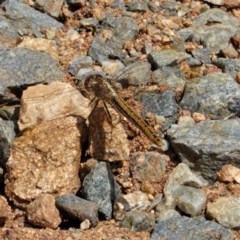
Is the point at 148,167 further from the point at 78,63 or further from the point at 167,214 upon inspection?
the point at 78,63

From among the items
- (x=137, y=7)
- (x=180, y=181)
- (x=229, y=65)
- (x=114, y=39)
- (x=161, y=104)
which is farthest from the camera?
(x=137, y=7)

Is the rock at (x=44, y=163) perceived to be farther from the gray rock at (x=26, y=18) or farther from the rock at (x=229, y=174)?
the gray rock at (x=26, y=18)

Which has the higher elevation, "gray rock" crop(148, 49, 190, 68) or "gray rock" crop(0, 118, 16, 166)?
"gray rock" crop(148, 49, 190, 68)

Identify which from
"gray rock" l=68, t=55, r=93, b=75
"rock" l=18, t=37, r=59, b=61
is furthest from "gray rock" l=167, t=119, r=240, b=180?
"rock" l=18, t=37, r=59, b=61

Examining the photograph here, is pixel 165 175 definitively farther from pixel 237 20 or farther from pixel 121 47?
pixel 237 20

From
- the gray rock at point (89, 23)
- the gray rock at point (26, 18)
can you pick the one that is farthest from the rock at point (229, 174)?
→ the gray rock at point (26, 18)

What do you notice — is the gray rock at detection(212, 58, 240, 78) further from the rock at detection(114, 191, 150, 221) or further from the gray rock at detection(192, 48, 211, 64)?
the rock at detection(114, 191, 150, 221)

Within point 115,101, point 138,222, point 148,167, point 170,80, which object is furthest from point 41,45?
point 138,222
